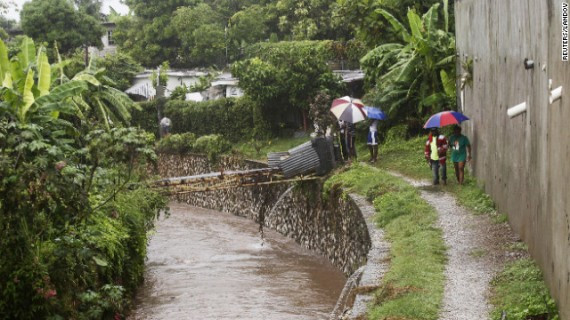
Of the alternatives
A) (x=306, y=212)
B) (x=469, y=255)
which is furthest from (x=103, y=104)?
(x=469, y=255)

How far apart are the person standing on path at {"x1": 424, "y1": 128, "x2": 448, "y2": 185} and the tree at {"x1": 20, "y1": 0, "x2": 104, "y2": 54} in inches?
1345

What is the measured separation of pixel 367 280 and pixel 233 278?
323 inches

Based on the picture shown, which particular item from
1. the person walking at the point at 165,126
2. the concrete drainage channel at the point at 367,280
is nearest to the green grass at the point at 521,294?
the concrete drainage channel at the point at 367,280

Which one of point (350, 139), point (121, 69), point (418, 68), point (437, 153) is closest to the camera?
point (437, 153)

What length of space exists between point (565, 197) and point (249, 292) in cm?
1025

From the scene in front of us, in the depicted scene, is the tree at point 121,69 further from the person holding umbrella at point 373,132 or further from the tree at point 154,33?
the person holding umbrella at point 373,132

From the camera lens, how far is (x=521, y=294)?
10.6 m

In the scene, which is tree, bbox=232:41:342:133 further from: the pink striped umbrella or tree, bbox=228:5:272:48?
tree, bbox=228:5:272:48

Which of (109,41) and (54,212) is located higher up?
(109,41)

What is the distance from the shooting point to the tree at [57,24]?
1938 inches

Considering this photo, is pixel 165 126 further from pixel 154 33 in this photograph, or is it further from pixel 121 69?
pixel 154 33

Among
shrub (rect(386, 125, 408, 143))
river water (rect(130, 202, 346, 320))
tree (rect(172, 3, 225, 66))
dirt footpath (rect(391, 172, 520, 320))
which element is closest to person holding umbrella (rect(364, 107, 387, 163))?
shrub (rect(386, 125, 408, 143))

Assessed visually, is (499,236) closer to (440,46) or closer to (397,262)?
(397,262)

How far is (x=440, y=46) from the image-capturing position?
24.1 m
